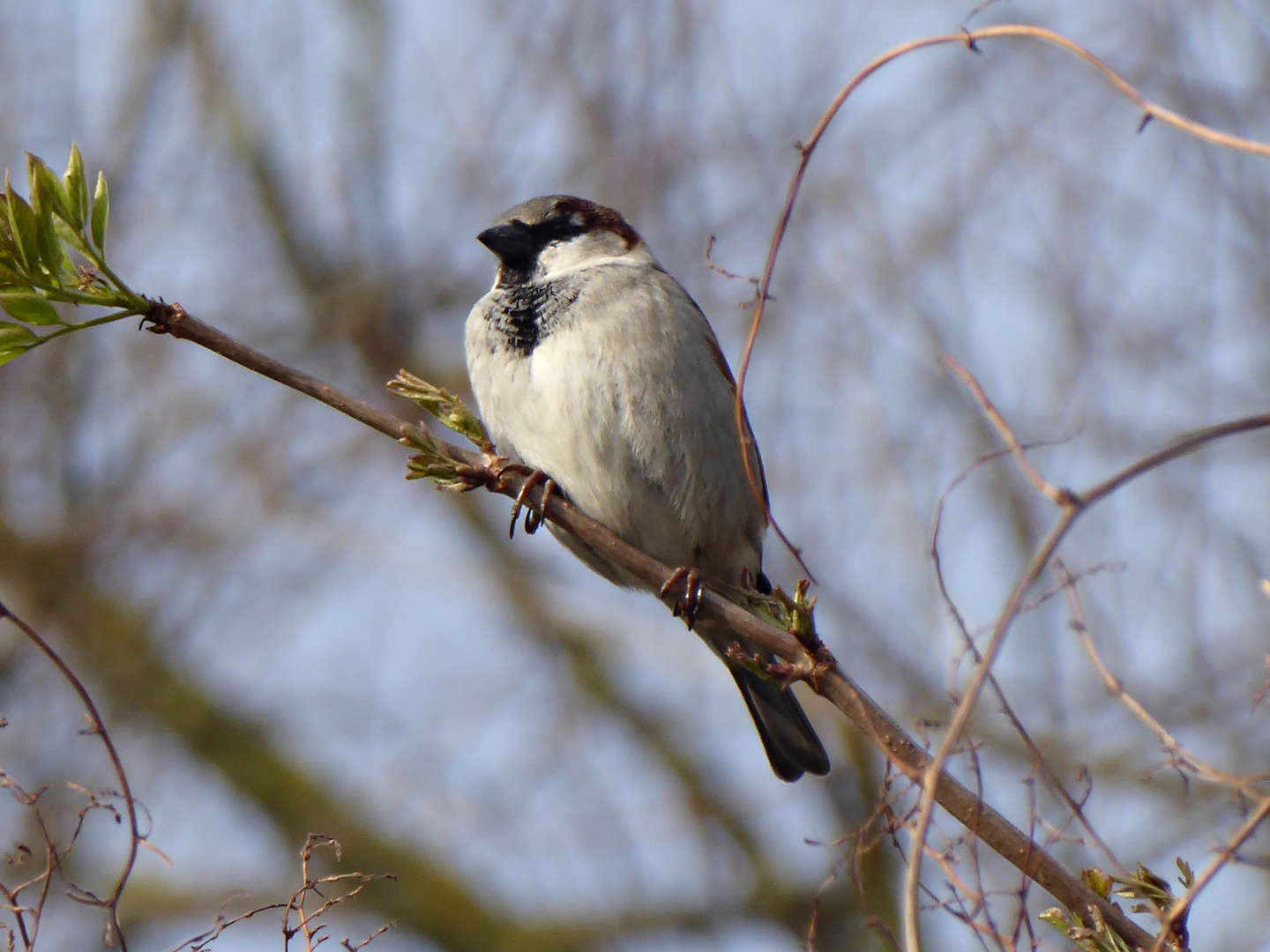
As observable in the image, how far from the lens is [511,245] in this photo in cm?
333

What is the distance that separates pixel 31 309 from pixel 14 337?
44 millimetres

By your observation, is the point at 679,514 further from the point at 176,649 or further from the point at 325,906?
the point at 176,649

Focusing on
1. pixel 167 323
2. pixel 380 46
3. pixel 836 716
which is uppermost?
pixel 380 46

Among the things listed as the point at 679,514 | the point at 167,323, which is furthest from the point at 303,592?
the point at 167,323

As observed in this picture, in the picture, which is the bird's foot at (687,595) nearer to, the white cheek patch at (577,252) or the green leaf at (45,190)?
the white cheek patch at (577,252)

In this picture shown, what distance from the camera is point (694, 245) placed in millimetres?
5336

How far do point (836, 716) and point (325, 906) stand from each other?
15.0 ft

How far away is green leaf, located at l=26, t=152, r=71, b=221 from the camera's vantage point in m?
1.50

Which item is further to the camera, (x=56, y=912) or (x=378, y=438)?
(x=378, y=438)

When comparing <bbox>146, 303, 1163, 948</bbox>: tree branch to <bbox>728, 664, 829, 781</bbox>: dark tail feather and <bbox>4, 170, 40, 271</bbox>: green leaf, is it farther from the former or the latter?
<bbox>728, 664, 829, 781</bbox>: dark tail feather

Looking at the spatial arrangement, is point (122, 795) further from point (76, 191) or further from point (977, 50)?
point (977, 50)

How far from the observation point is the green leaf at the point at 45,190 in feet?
4.91

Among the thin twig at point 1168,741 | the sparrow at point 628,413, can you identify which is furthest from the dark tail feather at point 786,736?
the thin twig at point 1168,741

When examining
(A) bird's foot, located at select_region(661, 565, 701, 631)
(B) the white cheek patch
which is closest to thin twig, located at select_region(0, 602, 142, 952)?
(A) bird's foot, located at select_region(661, 565, 701, 631)
